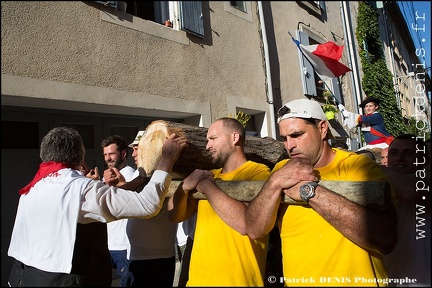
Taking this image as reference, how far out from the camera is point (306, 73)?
5973 mm

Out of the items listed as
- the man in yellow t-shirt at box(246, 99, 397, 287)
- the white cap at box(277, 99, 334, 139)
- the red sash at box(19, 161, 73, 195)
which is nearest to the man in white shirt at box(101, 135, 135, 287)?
the red sash at box(19, 161, 73, 195)

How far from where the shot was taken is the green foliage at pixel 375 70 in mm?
2697

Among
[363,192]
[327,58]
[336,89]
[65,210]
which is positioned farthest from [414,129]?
[336,89]

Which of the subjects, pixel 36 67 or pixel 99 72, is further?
pixel 99 72

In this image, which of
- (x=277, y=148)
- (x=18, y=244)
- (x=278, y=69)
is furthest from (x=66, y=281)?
(x=278, y=69)

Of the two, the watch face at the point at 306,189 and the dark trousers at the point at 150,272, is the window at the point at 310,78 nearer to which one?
the dark trousers at the point at 150,272

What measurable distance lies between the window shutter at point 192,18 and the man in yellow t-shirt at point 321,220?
158 inches

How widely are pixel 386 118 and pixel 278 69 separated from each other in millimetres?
4128

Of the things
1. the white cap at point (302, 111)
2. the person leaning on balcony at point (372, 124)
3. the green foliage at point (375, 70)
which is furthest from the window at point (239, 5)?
the white cap at point (302, 111)

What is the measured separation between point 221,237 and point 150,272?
4.32 ft

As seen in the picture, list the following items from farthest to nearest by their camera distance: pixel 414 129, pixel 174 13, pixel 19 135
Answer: pixel 174 13 → pixel 19 135 → pixel 414 129

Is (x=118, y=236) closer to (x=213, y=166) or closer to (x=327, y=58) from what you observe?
(x=213, y=166)

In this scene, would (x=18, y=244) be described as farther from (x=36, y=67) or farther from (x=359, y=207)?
(x=36, y=67)

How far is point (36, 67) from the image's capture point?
151 inches
